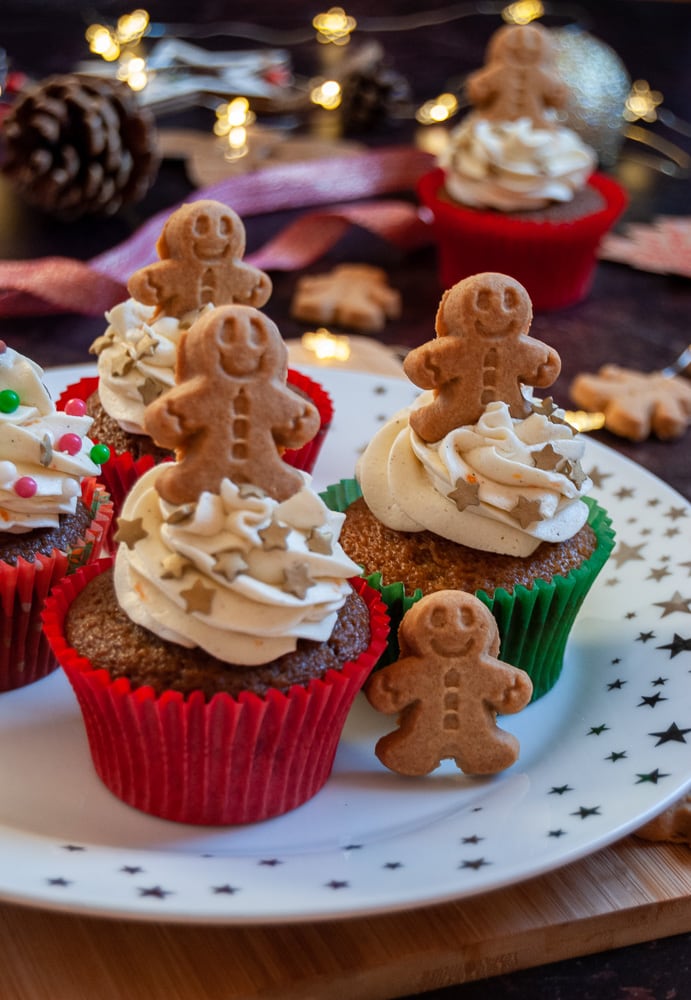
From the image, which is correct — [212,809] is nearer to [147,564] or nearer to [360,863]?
[360,863]

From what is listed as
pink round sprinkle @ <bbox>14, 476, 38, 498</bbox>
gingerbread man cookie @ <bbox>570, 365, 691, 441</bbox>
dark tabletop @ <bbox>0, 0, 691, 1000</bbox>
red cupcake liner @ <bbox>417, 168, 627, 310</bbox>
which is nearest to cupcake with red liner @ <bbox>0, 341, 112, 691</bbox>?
pink round sprinkle @ <bbox>14, 476, 38, 498</bbox>

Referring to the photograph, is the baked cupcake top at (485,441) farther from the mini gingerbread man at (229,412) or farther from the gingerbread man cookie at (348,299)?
the gingerbread man cookie at (348,299)

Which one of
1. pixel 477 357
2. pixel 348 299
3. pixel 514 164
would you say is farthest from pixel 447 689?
pixel 514 164

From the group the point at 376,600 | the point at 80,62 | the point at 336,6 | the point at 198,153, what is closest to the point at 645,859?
the point at 376,600

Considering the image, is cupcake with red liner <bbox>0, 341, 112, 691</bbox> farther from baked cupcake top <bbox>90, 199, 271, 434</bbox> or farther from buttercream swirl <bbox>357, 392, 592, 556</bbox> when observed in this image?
buttercream swirl <bbox>357, 392, 592, 556</bbox>

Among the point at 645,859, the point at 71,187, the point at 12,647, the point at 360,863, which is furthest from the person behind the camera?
the point at 71,187
